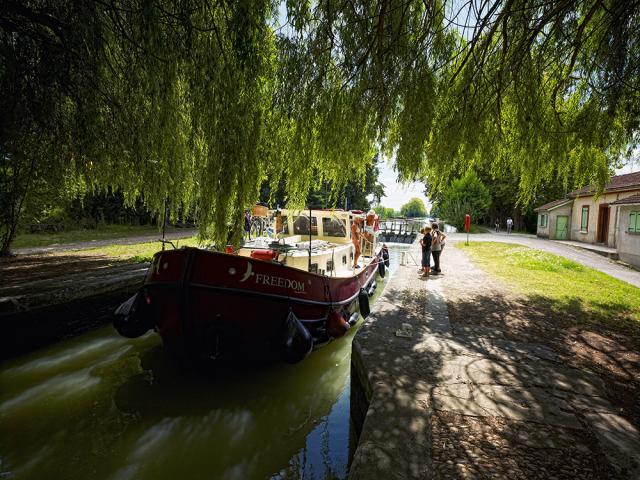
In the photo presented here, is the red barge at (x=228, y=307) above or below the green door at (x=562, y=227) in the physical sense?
below

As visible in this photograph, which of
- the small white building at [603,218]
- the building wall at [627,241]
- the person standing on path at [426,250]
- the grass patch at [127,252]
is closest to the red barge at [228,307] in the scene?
the person standing on path at [426,250]

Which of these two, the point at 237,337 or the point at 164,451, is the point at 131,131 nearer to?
the point at 237,337

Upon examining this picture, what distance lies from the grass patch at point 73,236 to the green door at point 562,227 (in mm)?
30696

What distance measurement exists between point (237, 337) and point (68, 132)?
5195 millimetres

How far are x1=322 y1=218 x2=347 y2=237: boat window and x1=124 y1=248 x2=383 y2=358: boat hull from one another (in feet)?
14.6

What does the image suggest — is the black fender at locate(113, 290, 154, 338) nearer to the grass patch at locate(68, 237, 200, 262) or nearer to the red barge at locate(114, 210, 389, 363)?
the red barge at locate(114, 210, 389, 363)

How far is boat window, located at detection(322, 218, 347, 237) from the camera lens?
998cm

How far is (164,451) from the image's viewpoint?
13.0ft

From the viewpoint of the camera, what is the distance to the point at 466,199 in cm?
3953

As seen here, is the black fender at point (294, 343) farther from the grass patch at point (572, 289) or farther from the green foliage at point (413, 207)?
the green foliage at point (413, 207)

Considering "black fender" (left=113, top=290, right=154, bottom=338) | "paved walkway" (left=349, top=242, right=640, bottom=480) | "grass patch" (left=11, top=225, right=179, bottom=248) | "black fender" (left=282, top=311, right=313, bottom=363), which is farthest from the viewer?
"grass patch" (left=11, top=225, right=179, bottom=248)

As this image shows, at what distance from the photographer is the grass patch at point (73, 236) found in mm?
16094

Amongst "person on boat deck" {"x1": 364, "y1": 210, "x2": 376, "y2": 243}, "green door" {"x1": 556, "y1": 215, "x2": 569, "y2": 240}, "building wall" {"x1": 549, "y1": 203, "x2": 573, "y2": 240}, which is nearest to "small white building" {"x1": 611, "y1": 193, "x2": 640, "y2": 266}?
"building wall" {"x1": 549, "y1": 203, "x2": 573, "y2": 240}

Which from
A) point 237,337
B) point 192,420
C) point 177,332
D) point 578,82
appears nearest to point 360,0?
point 578,82
